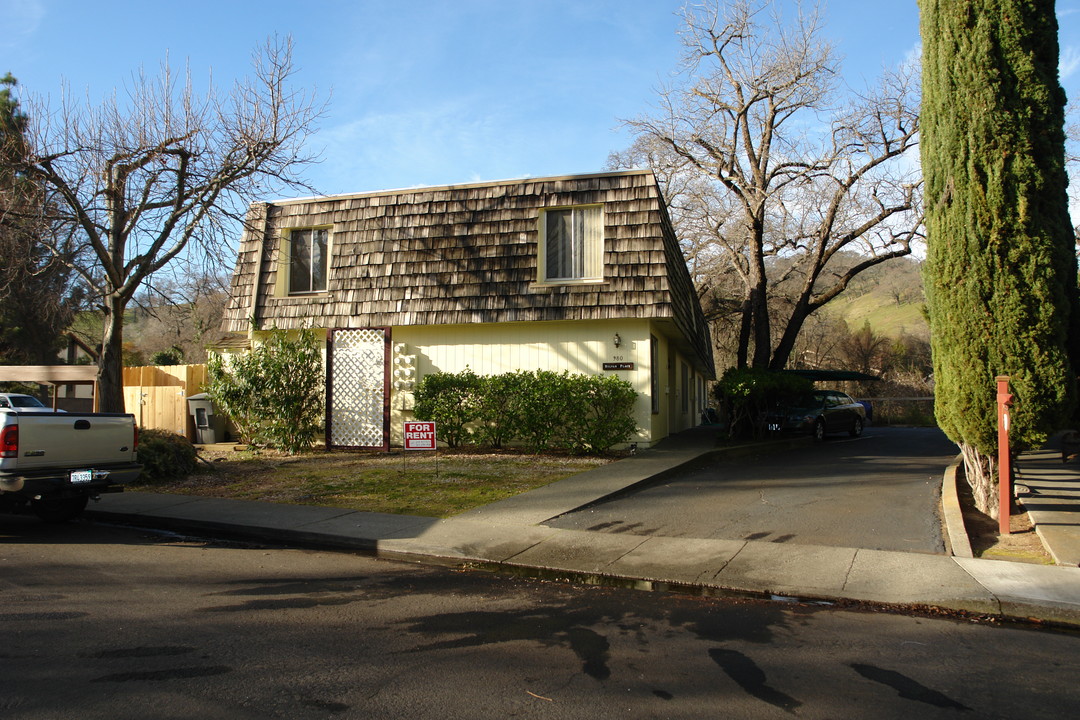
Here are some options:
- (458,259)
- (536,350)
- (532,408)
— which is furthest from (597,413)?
(458,259)

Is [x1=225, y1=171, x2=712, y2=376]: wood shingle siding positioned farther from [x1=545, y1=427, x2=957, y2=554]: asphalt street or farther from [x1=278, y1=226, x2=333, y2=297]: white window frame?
[x1=545, y1=427, x2=957, y2=554]: asphalt street

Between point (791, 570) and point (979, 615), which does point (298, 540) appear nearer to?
point (791, 570)

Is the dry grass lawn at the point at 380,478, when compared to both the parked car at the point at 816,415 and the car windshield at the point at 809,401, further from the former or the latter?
the car windshield at the point at 809,401

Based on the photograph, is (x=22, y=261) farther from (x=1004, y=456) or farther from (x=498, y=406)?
(x=1004, y=456)

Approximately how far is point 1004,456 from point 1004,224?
253 cm

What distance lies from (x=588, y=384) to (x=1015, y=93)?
28.4 feet

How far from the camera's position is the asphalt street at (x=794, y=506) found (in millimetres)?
8016

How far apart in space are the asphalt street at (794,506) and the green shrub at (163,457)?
759cm

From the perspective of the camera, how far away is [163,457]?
12.6 m

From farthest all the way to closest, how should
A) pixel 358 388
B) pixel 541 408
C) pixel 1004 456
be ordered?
pixel 358 388
pixel 541 408
pixel 1004 456

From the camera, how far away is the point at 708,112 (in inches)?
930

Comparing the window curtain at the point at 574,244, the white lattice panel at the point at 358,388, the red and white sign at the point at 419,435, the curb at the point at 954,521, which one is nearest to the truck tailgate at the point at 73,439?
the red and white sign at the point at 419,435

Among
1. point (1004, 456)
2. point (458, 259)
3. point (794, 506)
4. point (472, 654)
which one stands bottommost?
point (472, 654)

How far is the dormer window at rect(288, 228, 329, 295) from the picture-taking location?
675 inches
